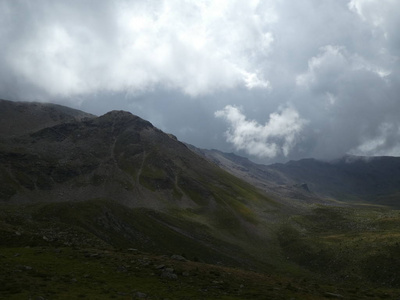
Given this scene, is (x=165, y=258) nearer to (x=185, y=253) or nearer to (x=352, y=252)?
(x=185, y=253)

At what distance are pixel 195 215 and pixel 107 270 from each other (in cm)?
15456

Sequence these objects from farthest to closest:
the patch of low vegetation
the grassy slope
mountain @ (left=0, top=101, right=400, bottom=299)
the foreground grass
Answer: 1. the patch of low vegetation
2. mountain @ (left=0, top=101, right=400, bottom=299)
3. the grassy slope
4. the foreground grass

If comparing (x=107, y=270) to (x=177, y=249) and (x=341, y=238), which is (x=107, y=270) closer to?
(x=177, y=249)

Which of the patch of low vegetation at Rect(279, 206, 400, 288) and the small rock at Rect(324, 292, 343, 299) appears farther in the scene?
the patch of low vegetation at Rect(279, 206, 400, 288)

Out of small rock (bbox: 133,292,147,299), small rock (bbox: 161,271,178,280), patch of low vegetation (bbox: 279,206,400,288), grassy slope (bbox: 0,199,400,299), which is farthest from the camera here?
patch of low vegetation (bbox: 279,206,400,288)

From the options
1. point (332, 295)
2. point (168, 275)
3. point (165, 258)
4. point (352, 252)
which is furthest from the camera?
point (352, 252)

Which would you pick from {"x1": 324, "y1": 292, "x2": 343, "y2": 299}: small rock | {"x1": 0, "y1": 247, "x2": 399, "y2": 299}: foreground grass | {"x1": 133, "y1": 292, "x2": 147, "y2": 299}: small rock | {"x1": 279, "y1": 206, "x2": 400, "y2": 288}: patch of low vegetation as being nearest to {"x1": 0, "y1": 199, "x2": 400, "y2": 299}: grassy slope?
{"x1": 0, "y1": 247, "x2": 399, "y2": 299}: foreground grass

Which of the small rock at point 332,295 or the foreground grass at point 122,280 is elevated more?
the small rock at point 332,295

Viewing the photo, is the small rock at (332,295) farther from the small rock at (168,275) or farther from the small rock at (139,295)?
the small rock at (139,295)

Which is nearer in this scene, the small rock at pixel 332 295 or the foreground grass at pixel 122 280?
the foreground grass at pixel 122 280

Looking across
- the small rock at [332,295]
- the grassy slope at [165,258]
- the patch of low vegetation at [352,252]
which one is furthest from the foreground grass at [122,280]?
the patch of low vegetation at [352,252]

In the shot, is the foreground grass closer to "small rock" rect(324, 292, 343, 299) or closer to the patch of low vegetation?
"small rock" rect(324, 292, 343, 299)

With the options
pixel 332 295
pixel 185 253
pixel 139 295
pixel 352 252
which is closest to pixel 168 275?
pixel 139 295

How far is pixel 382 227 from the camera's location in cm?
14550
